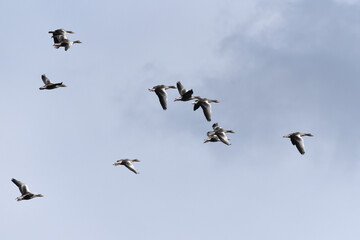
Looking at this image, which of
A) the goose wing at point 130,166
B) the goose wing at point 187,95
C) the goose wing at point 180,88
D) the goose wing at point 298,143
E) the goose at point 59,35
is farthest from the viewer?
the goose at point 59,35

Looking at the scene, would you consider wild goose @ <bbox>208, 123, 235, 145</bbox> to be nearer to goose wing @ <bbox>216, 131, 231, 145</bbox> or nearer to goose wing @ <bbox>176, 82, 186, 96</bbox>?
goose wing @ <bbox>216, 131, 231, 145</bbox>

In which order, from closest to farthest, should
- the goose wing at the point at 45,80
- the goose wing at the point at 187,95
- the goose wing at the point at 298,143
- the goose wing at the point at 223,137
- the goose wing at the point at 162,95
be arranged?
the goose wing at the point at 223,137, the goose wing at the point at 187,95, the goose wing at the point at 298,143, the goose wing at the point at 162,95, the goose wing at the point at 45,80

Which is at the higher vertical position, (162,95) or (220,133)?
(162,95)

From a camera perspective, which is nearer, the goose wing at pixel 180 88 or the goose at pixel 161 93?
the goose at pixel 161 93

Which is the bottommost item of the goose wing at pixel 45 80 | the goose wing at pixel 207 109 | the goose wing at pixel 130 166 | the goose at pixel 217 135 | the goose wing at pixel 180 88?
the goose wing at pixel 130 166

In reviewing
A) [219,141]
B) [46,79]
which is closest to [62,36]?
[46,79]

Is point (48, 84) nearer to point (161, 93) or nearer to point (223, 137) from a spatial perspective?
point (161, 93)

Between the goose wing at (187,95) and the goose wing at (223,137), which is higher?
the goose wing at (187,95)

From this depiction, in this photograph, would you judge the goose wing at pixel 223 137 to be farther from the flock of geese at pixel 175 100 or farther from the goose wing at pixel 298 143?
the goose wing at pixel 298 143

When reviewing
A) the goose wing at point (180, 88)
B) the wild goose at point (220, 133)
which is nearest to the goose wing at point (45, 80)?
the goose wing at point (180, 88)

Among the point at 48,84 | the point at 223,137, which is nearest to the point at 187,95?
the point at 223,137

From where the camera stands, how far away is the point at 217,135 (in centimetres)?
9112

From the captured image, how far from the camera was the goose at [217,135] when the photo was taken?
89606mm

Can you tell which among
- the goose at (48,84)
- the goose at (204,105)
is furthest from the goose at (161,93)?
the goose at (48,84)
